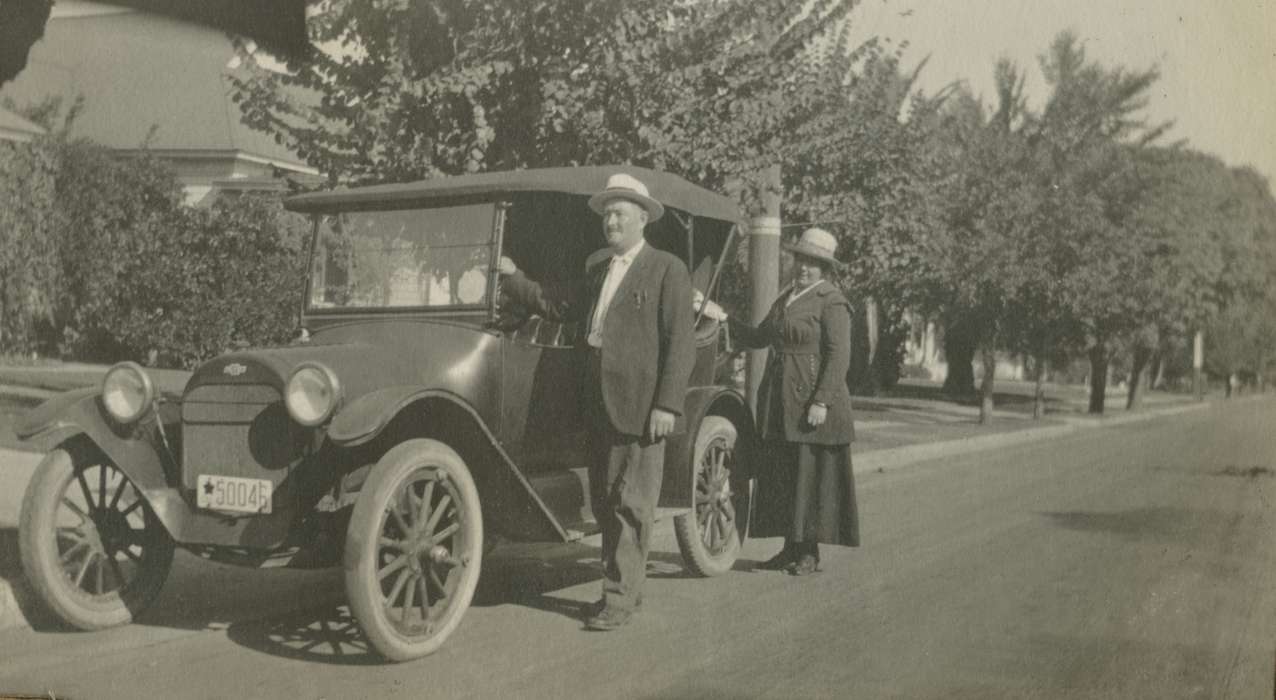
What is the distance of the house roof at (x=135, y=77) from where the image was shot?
6320mm

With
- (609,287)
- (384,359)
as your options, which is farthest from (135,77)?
(609,287)

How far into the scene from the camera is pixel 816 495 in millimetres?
5879

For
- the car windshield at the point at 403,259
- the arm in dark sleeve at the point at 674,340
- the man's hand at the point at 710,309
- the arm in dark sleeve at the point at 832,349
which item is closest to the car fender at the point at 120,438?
the car windshield at the point at 403,259

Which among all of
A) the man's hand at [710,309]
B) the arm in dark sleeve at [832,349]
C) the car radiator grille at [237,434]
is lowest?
the car radiator grille at [237,434]

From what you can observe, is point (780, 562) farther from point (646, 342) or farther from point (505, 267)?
point (505, 267)

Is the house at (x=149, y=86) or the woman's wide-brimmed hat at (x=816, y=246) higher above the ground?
the house at (x=149, y=86)

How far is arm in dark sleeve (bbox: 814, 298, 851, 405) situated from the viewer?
5797 millimetres

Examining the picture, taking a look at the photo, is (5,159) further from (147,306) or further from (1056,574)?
(1056,574)

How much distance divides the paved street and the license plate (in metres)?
0.55

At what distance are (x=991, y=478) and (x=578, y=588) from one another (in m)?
7.12

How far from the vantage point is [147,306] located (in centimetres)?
1427

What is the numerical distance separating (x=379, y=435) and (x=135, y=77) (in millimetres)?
4453

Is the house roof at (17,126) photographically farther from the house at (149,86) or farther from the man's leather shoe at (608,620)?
the man's leather shoe at (608,620)

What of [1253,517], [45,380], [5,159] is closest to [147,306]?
[45,380]
